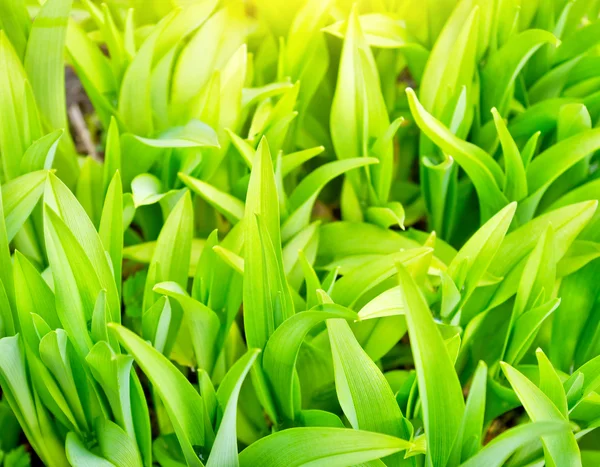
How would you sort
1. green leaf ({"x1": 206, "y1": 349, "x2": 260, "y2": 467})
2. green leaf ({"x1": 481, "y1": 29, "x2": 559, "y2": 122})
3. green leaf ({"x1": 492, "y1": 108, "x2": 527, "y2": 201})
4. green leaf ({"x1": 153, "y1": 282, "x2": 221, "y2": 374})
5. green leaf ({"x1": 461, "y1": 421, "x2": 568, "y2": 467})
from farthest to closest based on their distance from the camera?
1. green leaf ({"x1": 481, "y1": 29, "x2": 559, "y2": 122})
2. green leaf ({"x1": 492, "y1": 108, "x2": 527, "y2": 201})
3. green leaf ({"x1": 153, "y1": 282, "x2": 221, "y2": 374})
4. green leaf ({"x1": 206, "y1": 349, "x2": 260, "y2": 467})
5. green leaf ({"x1": 461, "y1": 421, "x2": 568, "y2": 467})

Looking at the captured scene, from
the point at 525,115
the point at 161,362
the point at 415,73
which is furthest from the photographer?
the point at 415,73

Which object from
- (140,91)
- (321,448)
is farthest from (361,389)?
(140,91)

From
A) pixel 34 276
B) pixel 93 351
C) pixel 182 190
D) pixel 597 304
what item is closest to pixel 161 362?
pixel 93 351

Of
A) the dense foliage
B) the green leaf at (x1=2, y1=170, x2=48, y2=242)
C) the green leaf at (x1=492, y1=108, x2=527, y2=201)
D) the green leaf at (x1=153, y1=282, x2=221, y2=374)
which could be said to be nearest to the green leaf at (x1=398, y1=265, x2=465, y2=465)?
the dense foliage

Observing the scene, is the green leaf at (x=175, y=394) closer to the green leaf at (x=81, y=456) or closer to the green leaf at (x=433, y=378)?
the green leaf at (x=81, y=456)

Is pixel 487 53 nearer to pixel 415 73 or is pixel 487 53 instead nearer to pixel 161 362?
pixel 415 73

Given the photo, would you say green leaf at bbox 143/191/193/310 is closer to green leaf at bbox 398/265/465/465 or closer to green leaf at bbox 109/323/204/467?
green leaf at bbox 109/323/204/467

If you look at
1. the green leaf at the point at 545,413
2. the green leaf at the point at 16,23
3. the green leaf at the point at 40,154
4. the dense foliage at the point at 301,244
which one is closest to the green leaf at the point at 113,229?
the dense foliage at the point at 301,244
